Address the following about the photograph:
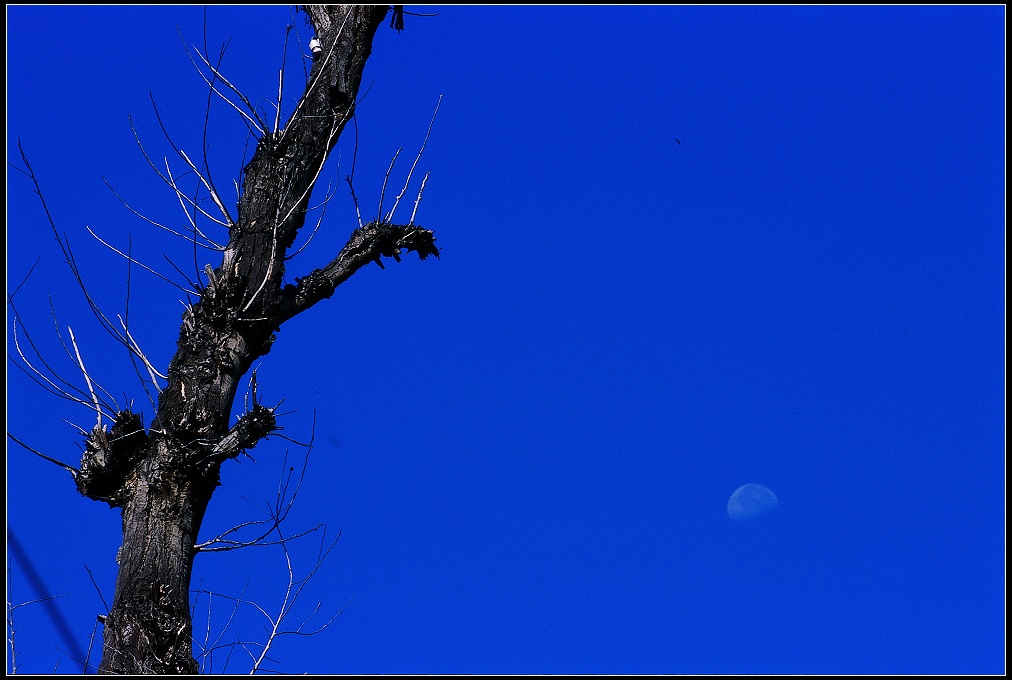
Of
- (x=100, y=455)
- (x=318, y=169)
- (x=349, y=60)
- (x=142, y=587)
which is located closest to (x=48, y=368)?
(x=100, y=455)

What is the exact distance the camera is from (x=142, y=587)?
8.10 feet

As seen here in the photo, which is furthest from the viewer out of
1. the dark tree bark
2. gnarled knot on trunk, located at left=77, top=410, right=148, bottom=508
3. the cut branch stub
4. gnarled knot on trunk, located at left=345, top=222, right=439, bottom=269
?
gnarled knot on trunk, located at left=345, top=222, right=439, bottom=269

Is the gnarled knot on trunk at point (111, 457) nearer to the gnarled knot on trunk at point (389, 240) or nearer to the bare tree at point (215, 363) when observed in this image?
the bare tree at point (215, 363)

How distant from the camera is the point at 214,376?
2.88m

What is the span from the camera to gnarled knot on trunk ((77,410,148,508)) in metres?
2.72

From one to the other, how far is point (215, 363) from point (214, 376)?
5cm

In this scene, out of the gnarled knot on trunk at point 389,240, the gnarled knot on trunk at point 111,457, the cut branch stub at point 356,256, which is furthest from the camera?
the gnarled knot on trunk at point 389,240

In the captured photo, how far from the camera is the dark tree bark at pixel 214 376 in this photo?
2.48m

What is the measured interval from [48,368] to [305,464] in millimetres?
894

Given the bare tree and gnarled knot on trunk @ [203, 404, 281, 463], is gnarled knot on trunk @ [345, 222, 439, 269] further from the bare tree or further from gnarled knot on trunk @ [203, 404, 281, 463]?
gnarled knot on trunk @ [203, 404, 281, 463]

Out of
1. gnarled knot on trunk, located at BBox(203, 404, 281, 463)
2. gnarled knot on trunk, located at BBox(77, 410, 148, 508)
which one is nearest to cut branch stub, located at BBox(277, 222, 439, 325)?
gnarled knot on trunk, located at BBox(203, 404, 281, 463)

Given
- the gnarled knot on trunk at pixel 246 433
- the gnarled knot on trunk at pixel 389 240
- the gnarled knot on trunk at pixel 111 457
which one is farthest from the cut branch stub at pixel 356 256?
the gnarled knot on trunk at pixel 111 457

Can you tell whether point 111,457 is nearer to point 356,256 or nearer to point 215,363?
point 215,363

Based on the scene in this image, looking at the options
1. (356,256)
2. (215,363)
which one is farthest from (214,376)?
(356,256)
